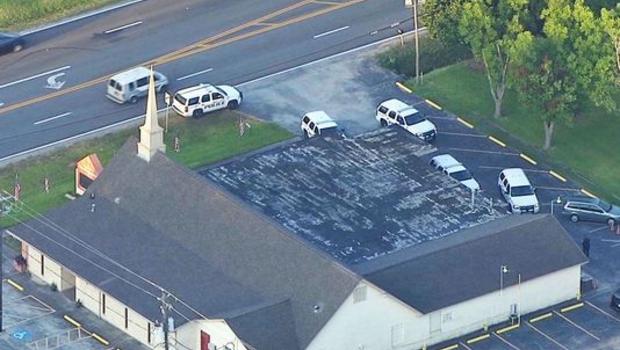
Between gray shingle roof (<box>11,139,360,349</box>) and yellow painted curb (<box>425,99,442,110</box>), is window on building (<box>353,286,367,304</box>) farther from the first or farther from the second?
yellow painted curb (<box>425,99,442,110</box>)

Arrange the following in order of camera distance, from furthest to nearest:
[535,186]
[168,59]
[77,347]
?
[168,59] → [535,186] → [77,347]

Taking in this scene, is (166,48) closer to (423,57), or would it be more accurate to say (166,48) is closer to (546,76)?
(423,57)

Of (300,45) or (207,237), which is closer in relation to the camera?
(207,237)

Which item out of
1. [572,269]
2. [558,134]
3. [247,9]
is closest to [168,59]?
[247,9]

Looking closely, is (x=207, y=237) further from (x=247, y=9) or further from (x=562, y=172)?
(x=247, y=9)

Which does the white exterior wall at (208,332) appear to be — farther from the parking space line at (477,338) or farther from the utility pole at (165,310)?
the parking space line at (477,338)

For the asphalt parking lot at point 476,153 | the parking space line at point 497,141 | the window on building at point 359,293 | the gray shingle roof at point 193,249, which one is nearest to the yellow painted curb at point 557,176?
the asphalt parking lot at point 476,153
